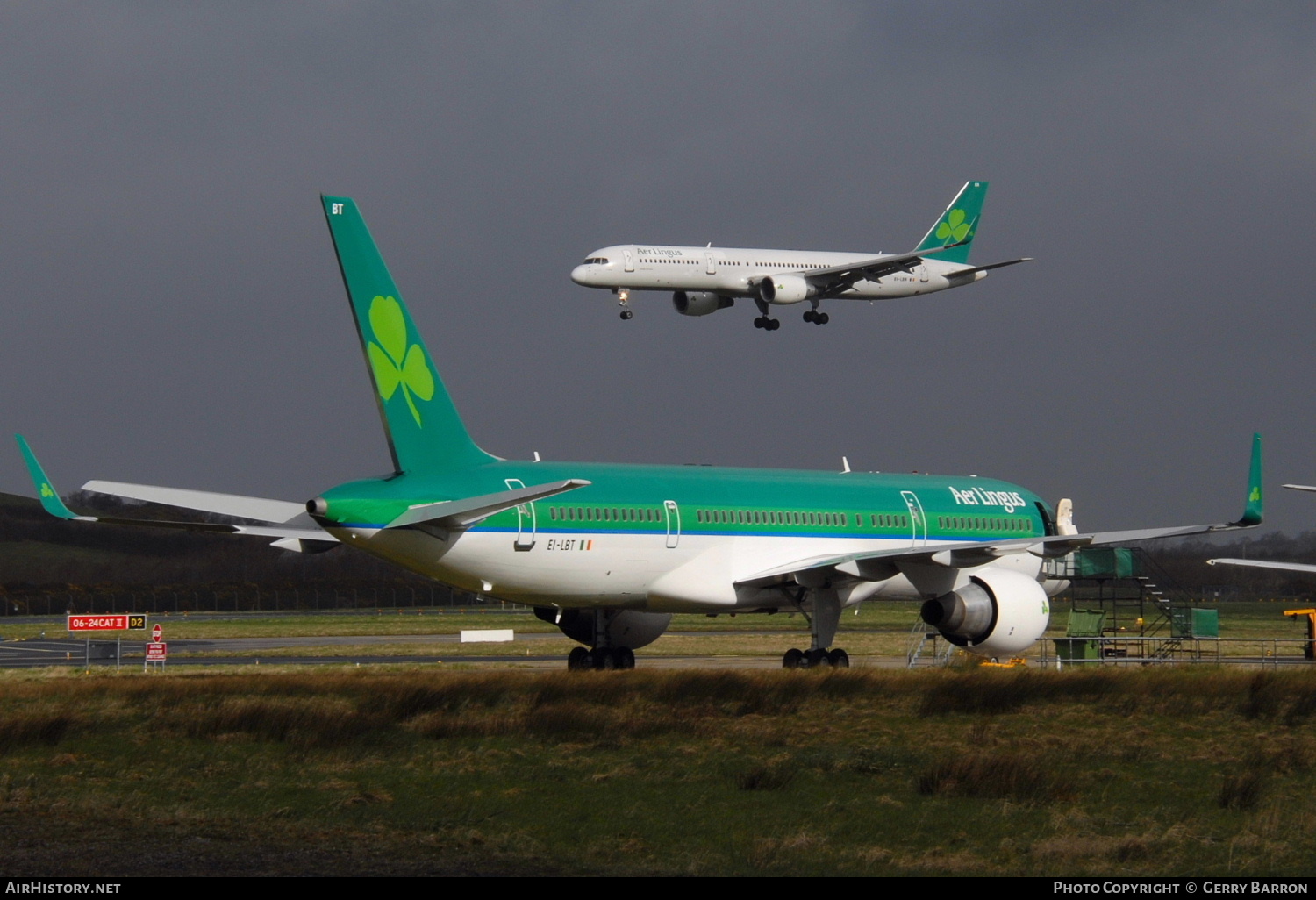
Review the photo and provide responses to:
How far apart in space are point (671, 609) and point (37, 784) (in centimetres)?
1422

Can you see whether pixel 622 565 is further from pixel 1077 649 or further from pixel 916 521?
pixel 1077 649

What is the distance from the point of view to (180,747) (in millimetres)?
A: 18422

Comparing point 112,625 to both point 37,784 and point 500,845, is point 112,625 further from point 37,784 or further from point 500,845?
point 500,845

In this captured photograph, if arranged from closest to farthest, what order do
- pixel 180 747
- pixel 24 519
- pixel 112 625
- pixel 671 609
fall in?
pixel 180 747 < pixel 671 609 < pixel 112 625 < pixel 24 519

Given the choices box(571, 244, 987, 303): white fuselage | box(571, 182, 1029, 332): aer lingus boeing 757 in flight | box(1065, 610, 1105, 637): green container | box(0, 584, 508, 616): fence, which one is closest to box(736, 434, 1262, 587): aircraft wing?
box(1065, 610, 1105, 637): green container

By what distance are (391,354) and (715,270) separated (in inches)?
1002

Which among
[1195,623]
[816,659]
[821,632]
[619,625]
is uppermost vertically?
[619,625]

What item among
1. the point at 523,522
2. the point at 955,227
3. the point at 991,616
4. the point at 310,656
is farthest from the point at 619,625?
the point at 955,227

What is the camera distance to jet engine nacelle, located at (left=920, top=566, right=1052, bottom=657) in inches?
1106

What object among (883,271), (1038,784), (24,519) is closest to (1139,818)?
(1038,784)

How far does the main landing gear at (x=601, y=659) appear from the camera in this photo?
2942 cm

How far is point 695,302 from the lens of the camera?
4956 cm

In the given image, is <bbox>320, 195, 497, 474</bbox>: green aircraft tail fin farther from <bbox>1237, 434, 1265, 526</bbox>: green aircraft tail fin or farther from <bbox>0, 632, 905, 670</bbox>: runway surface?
<bbox>1237, 434, 1265, 526</bbox>: green aircraft tail fin

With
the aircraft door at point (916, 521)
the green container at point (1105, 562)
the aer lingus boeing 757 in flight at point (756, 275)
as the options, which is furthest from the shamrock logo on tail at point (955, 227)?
the aircraft door at point (916, 521)
